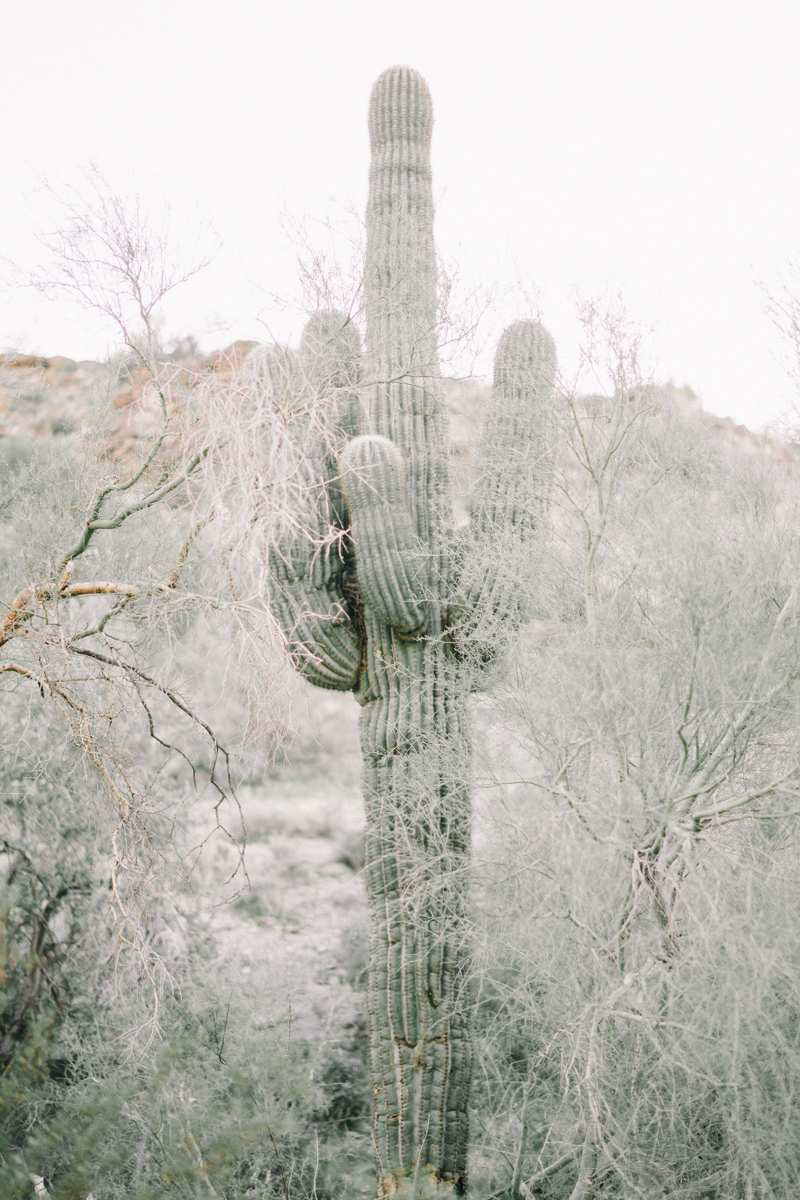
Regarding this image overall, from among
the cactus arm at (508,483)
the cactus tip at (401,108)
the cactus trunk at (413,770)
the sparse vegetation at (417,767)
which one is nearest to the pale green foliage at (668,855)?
the sparse vegetation at (417,767)

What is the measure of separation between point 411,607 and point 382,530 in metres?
0.46

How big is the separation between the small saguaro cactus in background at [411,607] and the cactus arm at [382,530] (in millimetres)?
10

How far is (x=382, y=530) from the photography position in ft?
16.0

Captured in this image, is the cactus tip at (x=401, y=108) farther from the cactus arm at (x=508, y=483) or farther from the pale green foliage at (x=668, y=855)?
the pale green foliage at (x=668, y=855)

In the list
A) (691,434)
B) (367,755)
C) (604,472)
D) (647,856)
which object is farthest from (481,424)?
(647,856)

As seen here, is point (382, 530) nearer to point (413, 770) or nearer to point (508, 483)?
point (508, 483)

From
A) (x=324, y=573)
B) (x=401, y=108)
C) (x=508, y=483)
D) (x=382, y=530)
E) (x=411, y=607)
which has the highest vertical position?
(x=401, y=108)

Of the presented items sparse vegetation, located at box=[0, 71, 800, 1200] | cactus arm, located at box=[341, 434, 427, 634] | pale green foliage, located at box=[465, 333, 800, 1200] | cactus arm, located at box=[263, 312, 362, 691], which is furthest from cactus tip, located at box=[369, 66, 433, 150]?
→ pale green foliage, located at box=[465, 333, 800, 1200]

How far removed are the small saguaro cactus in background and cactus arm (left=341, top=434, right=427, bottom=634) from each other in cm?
1

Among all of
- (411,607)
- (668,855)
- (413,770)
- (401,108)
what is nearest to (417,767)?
(413,770)

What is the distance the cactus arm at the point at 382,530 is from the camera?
4.80 metres

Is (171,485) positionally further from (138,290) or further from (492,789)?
(492,789)

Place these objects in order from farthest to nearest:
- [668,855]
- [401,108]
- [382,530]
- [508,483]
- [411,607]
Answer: [401,108] → [508,483] → [411,607] → [382,530] → [668,855]

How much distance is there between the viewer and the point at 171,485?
10.6 feet
